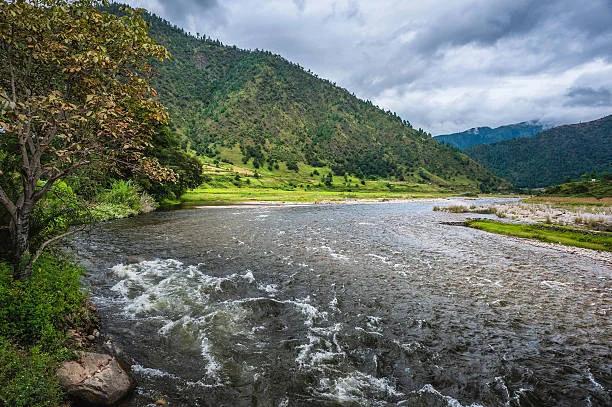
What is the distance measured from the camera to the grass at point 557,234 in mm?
36312

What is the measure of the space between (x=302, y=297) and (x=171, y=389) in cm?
954

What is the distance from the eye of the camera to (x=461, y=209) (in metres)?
85.0

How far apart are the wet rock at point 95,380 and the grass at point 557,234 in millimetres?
44559

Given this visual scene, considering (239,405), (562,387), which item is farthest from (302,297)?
(562,387)

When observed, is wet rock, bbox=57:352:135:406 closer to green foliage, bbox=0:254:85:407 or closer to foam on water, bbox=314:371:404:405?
green foliage, bbox=0:254:85:407

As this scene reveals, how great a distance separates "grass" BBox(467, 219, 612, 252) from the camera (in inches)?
1430

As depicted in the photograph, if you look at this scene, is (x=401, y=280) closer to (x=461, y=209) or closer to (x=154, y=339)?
(x=154, y=339)

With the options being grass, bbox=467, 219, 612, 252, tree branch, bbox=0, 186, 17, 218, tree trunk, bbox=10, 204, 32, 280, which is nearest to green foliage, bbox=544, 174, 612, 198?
grass, bbox=467, 219, 612, 252

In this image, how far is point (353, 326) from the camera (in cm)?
1501

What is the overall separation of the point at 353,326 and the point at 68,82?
1468cm

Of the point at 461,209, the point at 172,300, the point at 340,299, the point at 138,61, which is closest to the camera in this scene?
the point at 138,61

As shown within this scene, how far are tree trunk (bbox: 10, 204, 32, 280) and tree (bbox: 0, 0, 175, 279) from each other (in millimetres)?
27

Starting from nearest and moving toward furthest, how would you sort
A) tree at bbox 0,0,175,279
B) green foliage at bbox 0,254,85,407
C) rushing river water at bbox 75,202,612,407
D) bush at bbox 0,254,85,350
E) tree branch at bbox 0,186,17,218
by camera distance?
green foliage at bbox 0,254,85,407, tree at bbox 0,0,175,279, bush at bbox 0,254,85,350, tree branch at bbox 0,186,17,218, rushing river water at bbox 75,202,612,407

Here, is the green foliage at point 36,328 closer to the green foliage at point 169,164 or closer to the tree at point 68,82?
the tree at point 68,82
